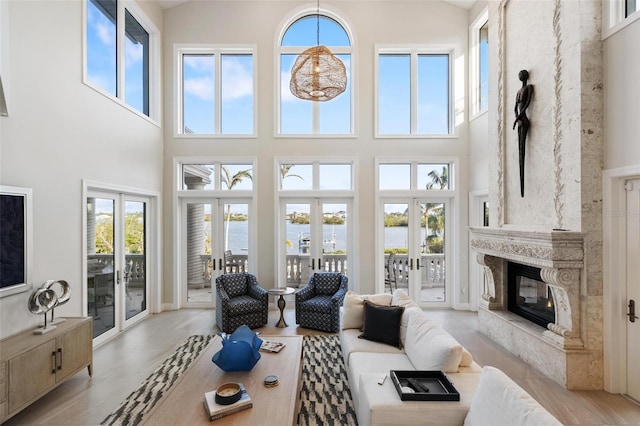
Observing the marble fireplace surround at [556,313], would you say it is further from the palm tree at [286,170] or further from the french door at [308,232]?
the palm tree at [286,170]

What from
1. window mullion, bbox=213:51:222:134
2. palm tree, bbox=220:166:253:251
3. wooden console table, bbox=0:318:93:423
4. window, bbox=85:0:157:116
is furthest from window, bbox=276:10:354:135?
wooden console table, bbox=0:318:93:423

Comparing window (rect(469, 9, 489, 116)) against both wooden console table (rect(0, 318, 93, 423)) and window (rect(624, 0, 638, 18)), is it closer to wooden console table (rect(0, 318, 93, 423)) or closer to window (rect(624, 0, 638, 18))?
window (rect(624, 0, 638, 18))

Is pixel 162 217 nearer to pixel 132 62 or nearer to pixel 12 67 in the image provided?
pixel 132 62

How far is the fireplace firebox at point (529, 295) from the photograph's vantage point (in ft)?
12.8

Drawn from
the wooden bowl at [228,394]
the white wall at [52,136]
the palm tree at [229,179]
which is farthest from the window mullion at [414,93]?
the wooden bowl at [228,394]

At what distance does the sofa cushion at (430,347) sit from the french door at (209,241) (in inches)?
157

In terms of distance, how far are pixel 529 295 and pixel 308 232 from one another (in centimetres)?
374

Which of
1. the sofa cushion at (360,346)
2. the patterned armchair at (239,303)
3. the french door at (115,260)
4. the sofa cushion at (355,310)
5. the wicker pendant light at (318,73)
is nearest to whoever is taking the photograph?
the sofa cushion at (360,346)

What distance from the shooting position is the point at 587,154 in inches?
127

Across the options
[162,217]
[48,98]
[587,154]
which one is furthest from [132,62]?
[587,154]

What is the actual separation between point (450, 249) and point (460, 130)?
92.4 inches

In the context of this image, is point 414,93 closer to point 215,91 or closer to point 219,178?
point 215,91

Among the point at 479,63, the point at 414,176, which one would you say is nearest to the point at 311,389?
the point at 414,176

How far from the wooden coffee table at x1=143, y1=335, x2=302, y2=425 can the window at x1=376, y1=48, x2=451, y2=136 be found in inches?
191
